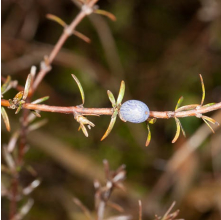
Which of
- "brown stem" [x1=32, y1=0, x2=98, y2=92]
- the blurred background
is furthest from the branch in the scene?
the blurred background

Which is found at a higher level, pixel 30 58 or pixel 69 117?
pixel 30 58

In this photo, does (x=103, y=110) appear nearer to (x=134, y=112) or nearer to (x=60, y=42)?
(x=134, y=112)

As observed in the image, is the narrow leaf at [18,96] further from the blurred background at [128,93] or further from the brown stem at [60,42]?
the blurred background at [128,93]

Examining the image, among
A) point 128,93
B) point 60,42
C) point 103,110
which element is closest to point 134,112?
point 103,110

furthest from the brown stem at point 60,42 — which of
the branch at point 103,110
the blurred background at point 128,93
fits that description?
the blurred background at point 128,93

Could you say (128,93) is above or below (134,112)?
below

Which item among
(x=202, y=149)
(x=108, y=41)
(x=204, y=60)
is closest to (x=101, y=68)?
(x=108, y=41)

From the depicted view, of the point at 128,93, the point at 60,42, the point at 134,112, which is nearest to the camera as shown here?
the point at 134,112

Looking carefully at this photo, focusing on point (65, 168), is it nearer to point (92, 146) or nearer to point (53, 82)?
point (92, 146)

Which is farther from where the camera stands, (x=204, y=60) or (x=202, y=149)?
(x=204, y=60)
